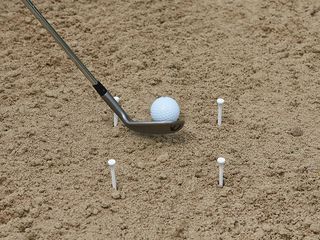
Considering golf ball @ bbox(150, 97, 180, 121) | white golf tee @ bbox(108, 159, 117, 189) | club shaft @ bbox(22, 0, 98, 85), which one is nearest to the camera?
white golf tee @ bbox(108, 159, 117, 189)

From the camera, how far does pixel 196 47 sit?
15.8 ft

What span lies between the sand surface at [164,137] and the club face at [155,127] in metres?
0.11

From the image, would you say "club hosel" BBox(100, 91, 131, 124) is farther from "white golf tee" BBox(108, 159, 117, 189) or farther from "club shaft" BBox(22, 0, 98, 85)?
"white golf tee" BBox(108, 159, 117, 189)

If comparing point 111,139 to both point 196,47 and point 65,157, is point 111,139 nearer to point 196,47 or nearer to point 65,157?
point 65,157

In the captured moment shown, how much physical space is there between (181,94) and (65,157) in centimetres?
104

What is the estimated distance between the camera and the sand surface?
3371 millimetres

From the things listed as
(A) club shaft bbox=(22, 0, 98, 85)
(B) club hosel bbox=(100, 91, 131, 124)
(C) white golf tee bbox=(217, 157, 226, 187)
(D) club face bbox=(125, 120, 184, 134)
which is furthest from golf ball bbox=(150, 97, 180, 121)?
(C) white golf tee bbox=(217, 157, 226, 187)

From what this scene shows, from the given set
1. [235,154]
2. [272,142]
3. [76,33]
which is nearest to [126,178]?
[235,154]

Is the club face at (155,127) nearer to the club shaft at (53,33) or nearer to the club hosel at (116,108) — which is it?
the club hosel at (116,108)

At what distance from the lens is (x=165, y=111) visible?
3.78 metres

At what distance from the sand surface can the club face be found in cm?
11

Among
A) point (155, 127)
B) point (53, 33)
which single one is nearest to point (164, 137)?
point (155, 127)

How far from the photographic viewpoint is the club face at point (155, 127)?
3.72m

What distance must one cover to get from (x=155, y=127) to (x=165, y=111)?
0.13 metres
